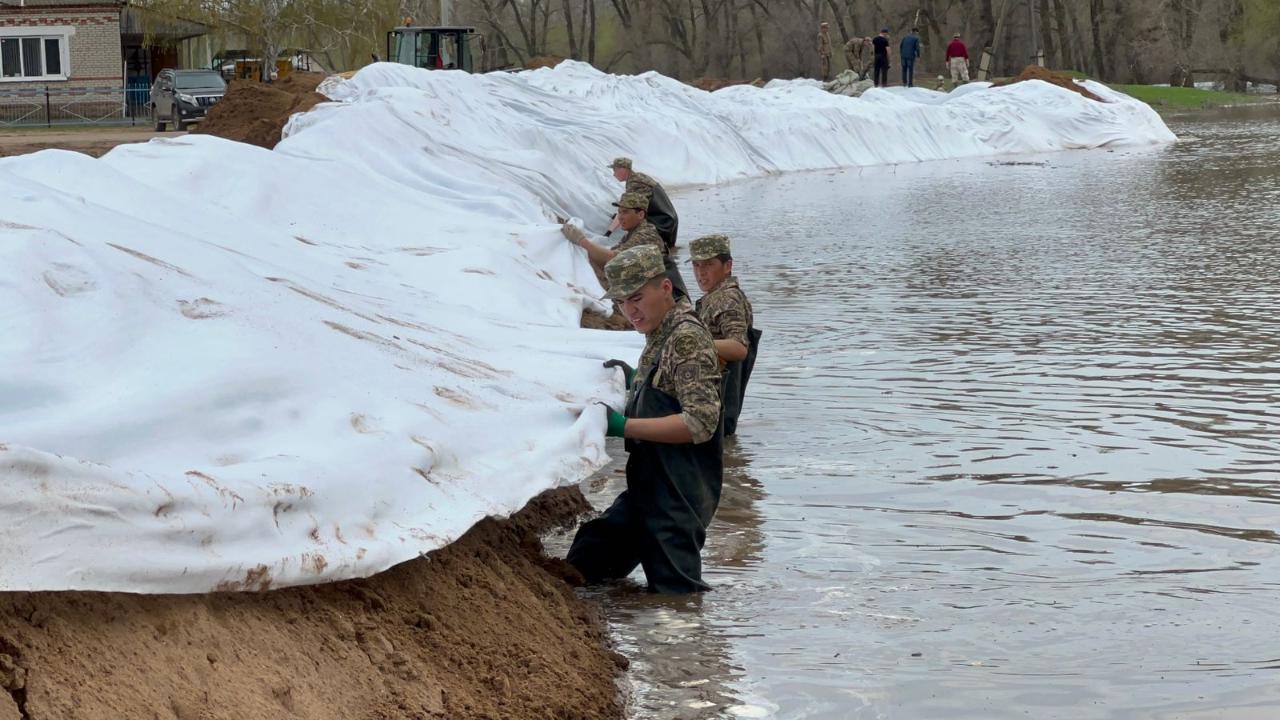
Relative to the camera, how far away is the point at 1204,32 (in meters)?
66.6

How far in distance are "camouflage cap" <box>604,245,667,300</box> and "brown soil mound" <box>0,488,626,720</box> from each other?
1019 millimetres

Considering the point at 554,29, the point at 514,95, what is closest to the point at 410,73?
the point at 514,95

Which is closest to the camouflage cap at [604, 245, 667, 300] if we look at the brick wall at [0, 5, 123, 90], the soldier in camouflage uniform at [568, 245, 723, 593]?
the soldier in camouflage uniform at [568, 245, 723, 593]

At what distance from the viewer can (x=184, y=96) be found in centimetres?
3288

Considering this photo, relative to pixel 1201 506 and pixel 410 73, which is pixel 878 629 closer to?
pixel 1201 506

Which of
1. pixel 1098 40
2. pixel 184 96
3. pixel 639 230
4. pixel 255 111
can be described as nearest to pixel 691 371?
pixel 639 230

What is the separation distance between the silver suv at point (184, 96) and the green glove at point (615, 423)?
2752 cm

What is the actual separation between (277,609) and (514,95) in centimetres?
2005

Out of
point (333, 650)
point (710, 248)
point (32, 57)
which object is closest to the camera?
point (333, 650)

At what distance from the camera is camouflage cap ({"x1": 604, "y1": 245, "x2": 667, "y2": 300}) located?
5230mm

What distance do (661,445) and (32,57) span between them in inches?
1648

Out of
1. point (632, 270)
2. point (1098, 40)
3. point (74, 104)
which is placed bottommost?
point (632, 270)

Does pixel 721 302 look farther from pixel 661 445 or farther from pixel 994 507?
pixel 661 445

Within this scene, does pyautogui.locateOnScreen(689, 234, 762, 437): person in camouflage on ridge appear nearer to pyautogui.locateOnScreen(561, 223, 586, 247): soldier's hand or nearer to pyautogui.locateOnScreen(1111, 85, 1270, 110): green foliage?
pyautogui.locateOnScreen(561, 223, 586, 247): soldier's hand
